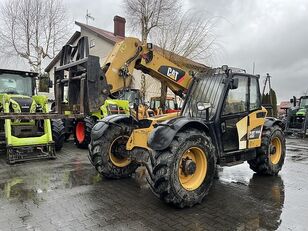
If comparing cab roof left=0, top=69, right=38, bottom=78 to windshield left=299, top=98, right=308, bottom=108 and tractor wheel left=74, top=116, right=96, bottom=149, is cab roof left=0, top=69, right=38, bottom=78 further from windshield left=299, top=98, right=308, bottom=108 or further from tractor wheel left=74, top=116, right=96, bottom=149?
windshield left=299, top=98, right=308, bottom=108

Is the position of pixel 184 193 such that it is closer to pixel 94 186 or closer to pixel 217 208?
pixel 217 208

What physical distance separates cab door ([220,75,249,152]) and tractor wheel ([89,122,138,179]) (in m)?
1.87

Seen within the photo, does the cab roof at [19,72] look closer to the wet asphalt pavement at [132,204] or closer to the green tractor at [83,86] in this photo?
the green tractor at [83,86]

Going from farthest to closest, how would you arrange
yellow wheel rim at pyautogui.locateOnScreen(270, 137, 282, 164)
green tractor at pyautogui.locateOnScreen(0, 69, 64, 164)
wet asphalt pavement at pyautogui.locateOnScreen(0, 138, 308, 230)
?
green tractor at pyautogui.locateOnScreen(0, 69, 64, 164) < yellow wheel rim at pyautogui.locateOnScreen(270, 137, 282, 164) < wet asphalt pavement at pyautogui.locateOnScreen(0, 138, 308, 230)

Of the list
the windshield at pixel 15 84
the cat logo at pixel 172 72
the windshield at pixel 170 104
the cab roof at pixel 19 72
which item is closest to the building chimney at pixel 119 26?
the windshield at pixel 170 104

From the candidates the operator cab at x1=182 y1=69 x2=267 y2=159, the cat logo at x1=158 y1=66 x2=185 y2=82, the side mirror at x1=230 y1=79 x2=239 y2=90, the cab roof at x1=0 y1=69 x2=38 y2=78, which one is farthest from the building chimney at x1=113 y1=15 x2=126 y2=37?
the side mirror at x1=230 y1=79 x2=239 y2=90

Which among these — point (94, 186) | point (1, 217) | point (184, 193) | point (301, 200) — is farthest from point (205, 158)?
point (1, 217)

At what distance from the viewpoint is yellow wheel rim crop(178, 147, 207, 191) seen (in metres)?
4.50

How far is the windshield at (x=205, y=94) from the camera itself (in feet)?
17.3

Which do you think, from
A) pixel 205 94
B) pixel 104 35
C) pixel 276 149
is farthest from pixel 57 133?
pixel 104 35

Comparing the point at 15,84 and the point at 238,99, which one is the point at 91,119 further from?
the point at 238,99

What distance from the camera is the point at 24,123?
8625 mm

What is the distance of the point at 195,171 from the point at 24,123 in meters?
5.95

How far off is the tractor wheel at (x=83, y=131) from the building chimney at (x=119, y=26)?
1516cm
